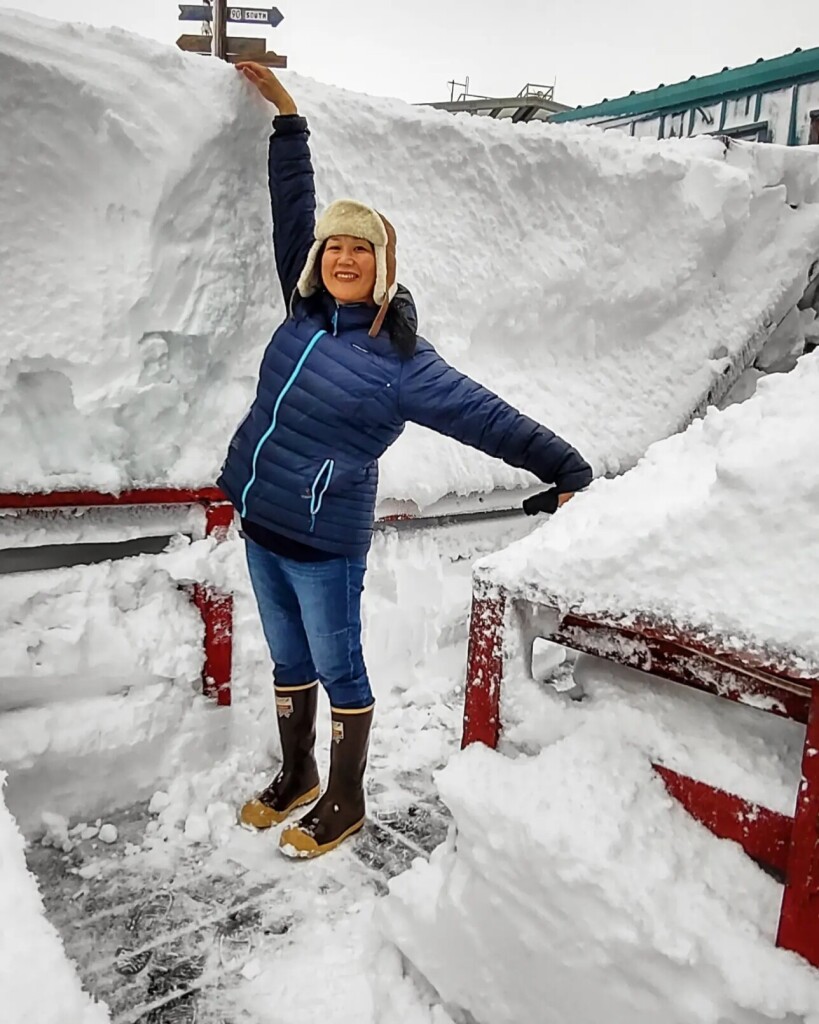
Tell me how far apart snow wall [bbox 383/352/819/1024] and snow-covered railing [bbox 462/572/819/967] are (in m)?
0.03

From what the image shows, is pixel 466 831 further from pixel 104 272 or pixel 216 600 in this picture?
pixel 104 272

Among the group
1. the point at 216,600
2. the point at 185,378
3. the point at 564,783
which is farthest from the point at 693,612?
the point at 185,378

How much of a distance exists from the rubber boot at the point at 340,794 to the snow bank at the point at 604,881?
597mm

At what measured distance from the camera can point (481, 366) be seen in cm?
395

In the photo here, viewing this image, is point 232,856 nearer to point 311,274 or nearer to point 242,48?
point 311,274

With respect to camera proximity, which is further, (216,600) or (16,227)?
(216,600)

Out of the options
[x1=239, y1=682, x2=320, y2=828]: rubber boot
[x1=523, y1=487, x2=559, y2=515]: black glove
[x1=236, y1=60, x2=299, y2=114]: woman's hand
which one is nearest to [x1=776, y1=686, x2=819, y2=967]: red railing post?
[x1=523, y1=487, x2=559, y2=515]: black glove

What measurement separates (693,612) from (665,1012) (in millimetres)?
678


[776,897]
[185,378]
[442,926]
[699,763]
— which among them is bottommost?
[442,926]

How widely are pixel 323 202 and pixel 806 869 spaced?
→ 2.70 m

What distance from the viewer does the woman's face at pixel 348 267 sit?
2.24 m

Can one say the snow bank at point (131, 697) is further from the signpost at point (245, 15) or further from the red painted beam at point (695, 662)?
the signpost at point (245, 15)

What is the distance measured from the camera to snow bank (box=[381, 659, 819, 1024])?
139 centimetres

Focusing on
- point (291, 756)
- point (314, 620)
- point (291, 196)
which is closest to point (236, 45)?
point (291, 196)
